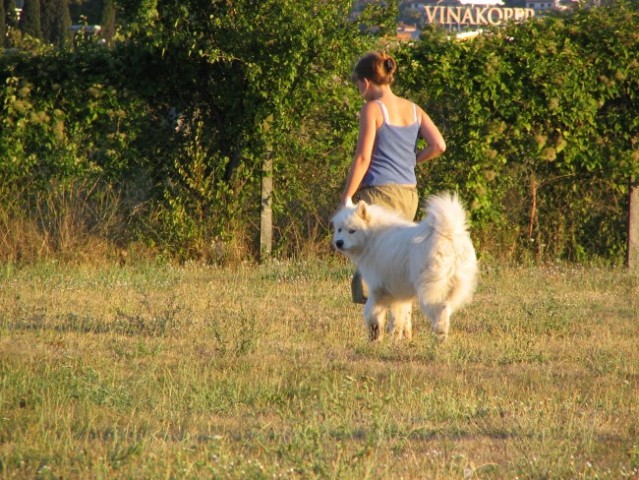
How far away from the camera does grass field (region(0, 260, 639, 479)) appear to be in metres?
5.18

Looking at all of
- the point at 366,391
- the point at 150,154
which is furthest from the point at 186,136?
the point at 366,391

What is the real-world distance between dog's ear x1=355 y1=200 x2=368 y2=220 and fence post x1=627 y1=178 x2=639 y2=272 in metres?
5.63

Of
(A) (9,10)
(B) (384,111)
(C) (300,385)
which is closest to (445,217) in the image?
(B) (384,111)

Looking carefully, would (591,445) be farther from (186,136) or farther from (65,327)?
(186,136)

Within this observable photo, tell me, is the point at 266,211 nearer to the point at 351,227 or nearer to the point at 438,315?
the point at 351,227

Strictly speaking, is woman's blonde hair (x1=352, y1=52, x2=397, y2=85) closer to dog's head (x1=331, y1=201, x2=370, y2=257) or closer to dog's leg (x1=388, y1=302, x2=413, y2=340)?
dog's head (x1=331, y1=201, x2=370, y2=257)

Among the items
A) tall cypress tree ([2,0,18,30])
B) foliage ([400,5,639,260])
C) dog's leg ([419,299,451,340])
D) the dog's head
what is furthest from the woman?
tall cypress tree ([2,0,18,30])

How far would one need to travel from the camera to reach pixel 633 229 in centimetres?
1296

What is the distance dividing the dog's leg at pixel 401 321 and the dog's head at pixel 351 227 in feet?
1.76

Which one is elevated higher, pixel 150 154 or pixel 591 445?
pixel 150 154

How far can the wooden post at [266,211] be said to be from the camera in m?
12.4

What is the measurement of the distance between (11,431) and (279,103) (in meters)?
6.82

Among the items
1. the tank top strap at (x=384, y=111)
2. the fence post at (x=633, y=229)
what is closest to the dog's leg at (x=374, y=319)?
the tank top strap at (x=384, y=111)

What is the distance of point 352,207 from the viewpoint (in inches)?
329
